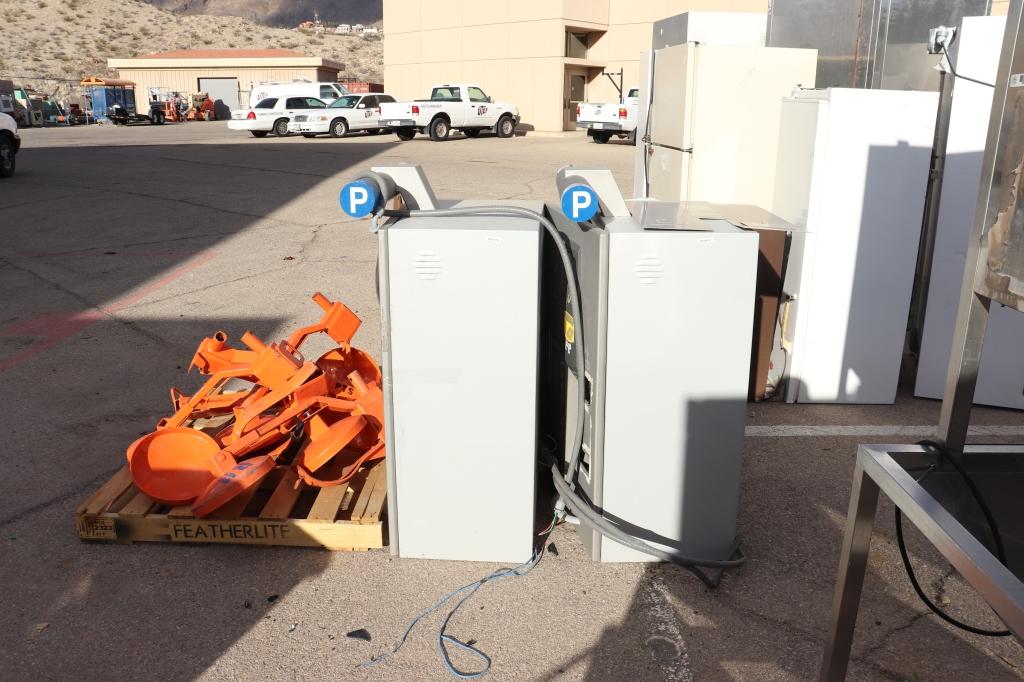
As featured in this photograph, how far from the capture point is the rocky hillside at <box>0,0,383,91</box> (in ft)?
192

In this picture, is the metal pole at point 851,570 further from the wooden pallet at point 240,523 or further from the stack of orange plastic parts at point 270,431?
the stack of orange plastic parts at point 270,431

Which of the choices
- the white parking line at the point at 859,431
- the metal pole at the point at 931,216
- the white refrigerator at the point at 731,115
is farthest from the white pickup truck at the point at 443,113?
the white parking line at the point at 859,431

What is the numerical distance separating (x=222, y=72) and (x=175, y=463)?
2044 inches

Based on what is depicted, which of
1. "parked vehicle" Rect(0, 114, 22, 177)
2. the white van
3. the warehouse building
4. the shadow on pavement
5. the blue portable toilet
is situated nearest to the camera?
the shadow on pavement

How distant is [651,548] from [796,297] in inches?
99.6

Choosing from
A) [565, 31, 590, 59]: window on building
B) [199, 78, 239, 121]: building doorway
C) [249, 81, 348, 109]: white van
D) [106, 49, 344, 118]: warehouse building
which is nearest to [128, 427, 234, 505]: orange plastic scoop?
[249, 81, 348, 109]: white van

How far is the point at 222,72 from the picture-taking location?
50438 millimetres

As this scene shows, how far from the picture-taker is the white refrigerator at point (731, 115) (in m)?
5.89

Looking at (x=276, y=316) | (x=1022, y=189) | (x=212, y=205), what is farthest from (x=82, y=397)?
(x=212, y=205)

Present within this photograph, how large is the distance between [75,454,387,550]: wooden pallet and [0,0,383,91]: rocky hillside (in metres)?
55.7

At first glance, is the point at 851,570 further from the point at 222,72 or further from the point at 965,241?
the point at 222,72

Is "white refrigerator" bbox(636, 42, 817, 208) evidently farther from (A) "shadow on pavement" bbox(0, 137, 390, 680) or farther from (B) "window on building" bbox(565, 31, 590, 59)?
(B) "window on building" bbox(565, 31, 590, 59)

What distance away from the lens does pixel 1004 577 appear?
1.61 m

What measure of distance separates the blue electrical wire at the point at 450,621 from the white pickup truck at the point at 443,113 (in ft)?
80.2
